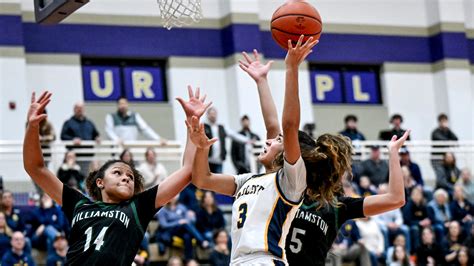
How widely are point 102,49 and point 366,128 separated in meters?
5.65

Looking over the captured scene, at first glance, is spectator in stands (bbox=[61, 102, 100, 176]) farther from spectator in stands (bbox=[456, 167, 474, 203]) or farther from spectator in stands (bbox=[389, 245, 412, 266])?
spectator in stands (bbox=[456, 167, 474, 203])

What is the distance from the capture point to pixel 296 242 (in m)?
5.97

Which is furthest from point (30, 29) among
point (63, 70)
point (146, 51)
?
point (146, 51)

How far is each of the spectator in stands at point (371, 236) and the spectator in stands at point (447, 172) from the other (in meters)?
2.69

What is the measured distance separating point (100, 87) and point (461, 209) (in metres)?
6.83

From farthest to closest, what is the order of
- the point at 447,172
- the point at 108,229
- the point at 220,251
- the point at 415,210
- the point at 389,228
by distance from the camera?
the point at 447,172 < the point at 415,210 < the point at 389,228 < the point at 220,251 < the point at 108,229

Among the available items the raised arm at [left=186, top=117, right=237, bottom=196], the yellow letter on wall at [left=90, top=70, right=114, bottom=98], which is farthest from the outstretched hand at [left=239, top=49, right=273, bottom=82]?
the yellow letter on wall at [left=90, top=70, right=114, bottom=98]

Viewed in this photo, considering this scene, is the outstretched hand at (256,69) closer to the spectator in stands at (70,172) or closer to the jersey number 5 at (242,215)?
the jersey number 5 at (242,215)

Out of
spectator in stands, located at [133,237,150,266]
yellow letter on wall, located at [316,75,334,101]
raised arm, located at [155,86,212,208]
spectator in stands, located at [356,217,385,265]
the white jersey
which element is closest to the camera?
the white jersey

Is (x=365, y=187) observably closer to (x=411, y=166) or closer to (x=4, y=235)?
(x=411, y=166)

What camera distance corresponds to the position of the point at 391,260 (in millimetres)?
13906

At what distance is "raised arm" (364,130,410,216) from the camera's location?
20.0ft

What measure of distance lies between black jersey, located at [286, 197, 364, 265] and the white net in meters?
1.97

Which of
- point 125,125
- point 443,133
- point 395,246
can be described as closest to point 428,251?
point 395,246
